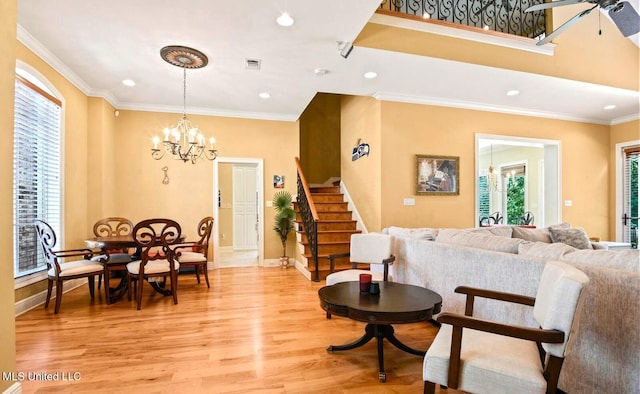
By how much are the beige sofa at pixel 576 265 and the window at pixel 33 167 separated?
4.38 m

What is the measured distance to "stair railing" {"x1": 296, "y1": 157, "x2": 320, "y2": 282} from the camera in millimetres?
4832

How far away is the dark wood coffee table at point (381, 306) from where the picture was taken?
6.66ft

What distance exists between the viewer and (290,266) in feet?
20.1

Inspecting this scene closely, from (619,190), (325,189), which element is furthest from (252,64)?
(619,190)

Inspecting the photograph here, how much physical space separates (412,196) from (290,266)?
269cm

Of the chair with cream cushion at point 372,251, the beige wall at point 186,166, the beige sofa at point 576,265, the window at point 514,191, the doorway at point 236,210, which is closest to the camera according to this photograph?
the beige sofa at point 576,265

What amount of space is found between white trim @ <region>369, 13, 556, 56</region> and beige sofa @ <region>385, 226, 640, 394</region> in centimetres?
254

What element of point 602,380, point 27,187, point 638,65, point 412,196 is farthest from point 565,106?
point 27,187

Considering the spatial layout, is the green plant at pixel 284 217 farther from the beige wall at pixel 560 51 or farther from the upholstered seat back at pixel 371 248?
the beige wall at pixel 560 51

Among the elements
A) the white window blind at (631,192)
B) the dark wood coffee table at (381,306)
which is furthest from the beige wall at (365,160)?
the white window blind at (631,192)

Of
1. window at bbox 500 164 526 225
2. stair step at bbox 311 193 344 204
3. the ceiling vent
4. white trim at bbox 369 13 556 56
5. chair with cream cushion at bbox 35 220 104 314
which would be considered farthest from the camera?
window at bbox 500 164 526 225

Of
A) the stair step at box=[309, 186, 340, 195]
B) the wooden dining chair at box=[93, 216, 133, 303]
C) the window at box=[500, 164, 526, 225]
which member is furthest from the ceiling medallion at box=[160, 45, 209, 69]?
the window at box=[500, 164, 526, 225]

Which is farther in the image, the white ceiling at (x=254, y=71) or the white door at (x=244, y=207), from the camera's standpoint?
the white door at (x=244, y=207)

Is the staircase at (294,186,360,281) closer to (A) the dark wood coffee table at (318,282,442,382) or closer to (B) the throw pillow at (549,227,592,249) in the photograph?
(A) the dark wood coffee table at (318,282,442,382)
